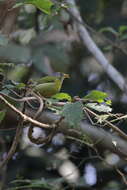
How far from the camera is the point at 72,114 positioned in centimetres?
93

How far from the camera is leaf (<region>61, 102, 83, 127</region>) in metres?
0.93

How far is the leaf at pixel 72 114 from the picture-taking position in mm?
928

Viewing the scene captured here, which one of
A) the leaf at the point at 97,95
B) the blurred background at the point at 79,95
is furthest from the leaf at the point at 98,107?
the blurred background at the point at 79,95

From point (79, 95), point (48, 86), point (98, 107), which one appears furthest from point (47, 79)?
point (79, 95)

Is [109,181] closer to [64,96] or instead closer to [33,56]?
[64,96]

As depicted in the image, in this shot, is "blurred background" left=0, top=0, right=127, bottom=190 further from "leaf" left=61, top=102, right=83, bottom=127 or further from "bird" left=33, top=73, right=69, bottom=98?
"leaf" left=61, top=102, right=83, bottom=127

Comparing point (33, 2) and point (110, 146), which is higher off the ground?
point (33, 2)

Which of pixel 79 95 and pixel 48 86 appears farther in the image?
pixel 79 95

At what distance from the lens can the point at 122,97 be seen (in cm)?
210

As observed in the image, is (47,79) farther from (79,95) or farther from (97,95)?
(79,95)

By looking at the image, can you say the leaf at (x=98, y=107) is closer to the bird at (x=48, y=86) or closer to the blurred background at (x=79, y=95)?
the bird at (x=48, y=86)

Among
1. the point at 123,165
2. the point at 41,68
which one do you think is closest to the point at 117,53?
the point at 123,165

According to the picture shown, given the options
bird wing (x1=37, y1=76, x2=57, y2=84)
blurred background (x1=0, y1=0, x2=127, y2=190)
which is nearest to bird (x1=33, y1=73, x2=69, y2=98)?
bird wing (x1=37, y1=76, x2=57, y2=84)

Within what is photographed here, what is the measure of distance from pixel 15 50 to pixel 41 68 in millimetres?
52
